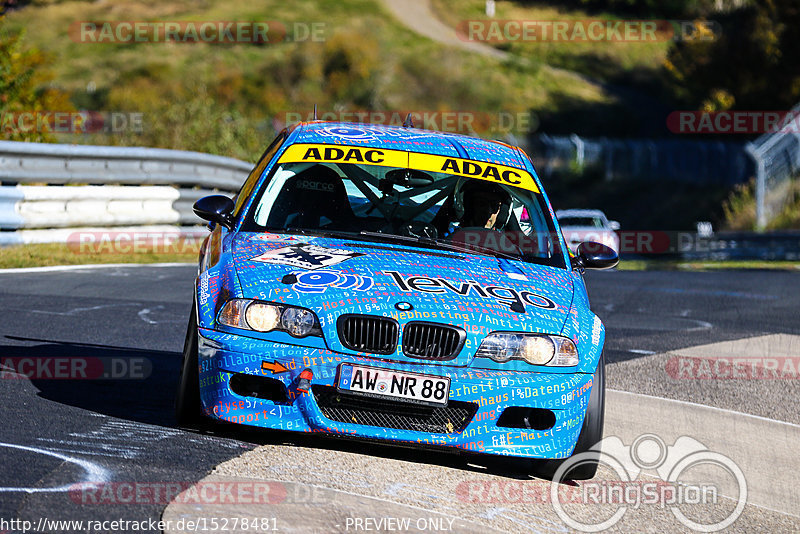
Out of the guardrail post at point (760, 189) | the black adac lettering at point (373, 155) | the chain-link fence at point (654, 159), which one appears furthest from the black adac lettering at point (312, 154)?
the chain-link fence at point (654, 159)

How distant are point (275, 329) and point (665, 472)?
7.34 ft

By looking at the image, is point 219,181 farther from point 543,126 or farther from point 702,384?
point 543,126

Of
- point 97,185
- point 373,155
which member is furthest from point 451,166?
point 97,185

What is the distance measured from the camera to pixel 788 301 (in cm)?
1483

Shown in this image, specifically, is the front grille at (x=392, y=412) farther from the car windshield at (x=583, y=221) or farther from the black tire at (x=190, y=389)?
the car windshield at (x=583, y=221)

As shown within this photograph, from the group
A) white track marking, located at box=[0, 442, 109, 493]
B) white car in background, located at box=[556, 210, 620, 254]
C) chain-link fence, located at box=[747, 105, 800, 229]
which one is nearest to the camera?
white track marking, located at box=[0, 442, 109, 493]

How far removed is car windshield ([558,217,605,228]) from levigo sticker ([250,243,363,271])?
21584 mm

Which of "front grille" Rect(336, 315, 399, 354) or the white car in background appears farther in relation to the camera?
the white car in background

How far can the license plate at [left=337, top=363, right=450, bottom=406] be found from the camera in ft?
17.4

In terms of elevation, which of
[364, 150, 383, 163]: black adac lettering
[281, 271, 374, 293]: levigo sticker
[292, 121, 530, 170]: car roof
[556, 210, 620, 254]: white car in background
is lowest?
[556, 210, 620, 254]: white car in background

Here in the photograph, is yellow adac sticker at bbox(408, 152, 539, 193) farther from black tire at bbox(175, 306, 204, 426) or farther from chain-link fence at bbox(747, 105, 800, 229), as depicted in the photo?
chain-link fence at bbox(747, 105, 800, 229)

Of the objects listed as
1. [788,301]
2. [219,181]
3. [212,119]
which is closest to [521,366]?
[788,301]

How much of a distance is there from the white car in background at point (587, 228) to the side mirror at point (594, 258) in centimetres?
1806

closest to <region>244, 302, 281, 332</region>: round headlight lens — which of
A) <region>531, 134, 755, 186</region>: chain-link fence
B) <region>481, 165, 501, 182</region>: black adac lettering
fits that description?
<region>481, 165, 501, 182</region>: black adac lettering
